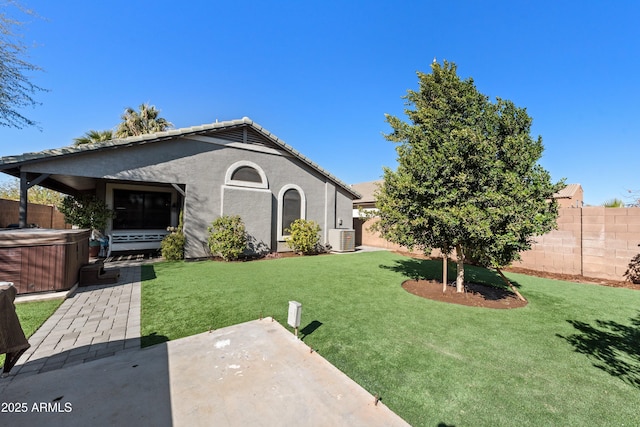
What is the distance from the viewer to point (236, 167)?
1159 centimetres

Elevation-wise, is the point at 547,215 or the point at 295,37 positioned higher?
the point at 295,37

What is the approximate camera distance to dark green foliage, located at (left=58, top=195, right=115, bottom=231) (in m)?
10.5

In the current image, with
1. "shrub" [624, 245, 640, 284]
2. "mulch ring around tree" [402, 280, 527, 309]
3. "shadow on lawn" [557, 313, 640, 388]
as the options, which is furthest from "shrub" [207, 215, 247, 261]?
"shrub" [624, 245, 640, 284]

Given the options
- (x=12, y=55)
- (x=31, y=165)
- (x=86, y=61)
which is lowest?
(x=31, y=165)

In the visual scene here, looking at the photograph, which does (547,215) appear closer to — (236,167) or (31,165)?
(236,167)

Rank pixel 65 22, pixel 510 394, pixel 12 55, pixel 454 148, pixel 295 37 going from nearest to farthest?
pixel 510 394
pixel 454 148
pixel 12 55
pixel 65 22
pixel 295 37

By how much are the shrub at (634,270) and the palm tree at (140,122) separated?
28276 mm

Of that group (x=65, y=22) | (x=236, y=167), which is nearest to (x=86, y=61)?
(x=65, y=22)

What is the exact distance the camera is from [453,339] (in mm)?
4008

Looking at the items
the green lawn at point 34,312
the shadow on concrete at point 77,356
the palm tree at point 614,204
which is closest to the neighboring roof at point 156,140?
the green lawn at point 34,312

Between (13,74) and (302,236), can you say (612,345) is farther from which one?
(13,74)

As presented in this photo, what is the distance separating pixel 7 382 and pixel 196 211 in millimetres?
8573

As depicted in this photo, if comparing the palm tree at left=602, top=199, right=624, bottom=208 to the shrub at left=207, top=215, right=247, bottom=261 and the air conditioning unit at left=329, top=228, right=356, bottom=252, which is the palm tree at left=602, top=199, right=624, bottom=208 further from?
the shrub at left=207, top=215, right=247, bottom=261

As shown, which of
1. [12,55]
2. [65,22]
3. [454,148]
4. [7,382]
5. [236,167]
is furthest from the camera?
[236,167]
